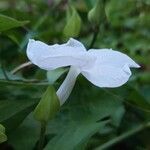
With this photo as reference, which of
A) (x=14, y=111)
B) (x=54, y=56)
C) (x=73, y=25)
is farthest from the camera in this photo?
(x=73, y=25)

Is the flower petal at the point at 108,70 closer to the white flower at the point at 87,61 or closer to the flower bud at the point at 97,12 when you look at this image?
the white flower at the point at 87,61

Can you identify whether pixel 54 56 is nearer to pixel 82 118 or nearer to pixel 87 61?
pixel 87 61

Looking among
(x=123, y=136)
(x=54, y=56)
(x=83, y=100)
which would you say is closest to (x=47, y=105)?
(x=54, y=56)

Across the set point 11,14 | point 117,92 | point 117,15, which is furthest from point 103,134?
point 117,15

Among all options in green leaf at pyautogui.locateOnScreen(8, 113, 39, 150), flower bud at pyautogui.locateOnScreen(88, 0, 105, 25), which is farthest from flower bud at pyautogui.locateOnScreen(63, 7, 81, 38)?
green leaf at pyautogui.locateOnScreen(8, 113, 39, 150)

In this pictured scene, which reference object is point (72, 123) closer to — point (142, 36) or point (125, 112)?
point (125, 112)

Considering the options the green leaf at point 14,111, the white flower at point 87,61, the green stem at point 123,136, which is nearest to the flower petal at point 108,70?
the white flower at point 87,61
